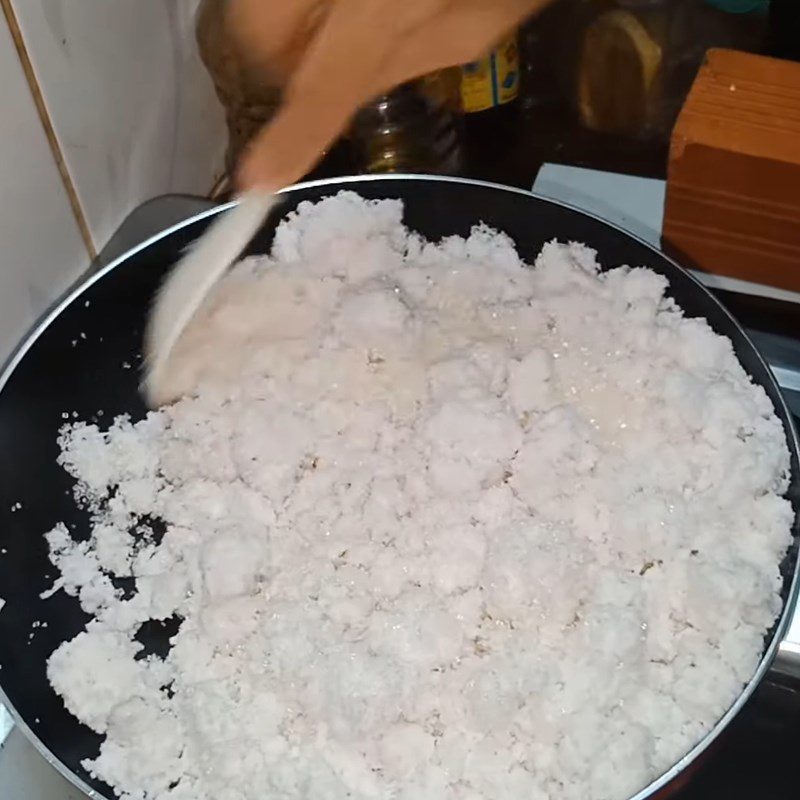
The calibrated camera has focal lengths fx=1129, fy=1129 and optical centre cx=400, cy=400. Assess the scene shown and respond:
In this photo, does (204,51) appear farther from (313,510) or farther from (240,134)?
(313,510)

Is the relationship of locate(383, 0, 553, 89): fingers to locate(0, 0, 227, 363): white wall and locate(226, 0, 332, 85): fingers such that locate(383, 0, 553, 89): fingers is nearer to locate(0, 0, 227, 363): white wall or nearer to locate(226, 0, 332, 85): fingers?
locate(226, 0, 332, 85): fingers

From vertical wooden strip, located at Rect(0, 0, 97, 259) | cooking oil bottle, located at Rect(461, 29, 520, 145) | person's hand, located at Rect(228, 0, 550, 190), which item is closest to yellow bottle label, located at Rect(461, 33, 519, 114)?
cooking oil bottle, located at Rect(461, 29, 520, 145)

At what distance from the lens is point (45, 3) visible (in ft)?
1.92

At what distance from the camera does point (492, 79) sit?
0.79 metres

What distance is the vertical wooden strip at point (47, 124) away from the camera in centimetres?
57

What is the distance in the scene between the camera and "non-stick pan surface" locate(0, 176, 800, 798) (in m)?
0.56

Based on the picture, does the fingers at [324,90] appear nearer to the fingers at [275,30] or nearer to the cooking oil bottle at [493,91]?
the fingers at [275,30]

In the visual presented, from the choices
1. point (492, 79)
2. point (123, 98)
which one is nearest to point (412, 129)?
point (492, 79)

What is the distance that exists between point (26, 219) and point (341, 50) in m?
0.20

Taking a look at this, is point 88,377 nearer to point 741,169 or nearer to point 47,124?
point 47,124

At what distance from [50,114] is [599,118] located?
40 centimetres

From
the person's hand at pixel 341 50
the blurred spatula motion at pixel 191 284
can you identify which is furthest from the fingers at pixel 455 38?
the blurred spatula motion at pixel 191 284

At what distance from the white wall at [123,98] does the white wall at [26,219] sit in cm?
1

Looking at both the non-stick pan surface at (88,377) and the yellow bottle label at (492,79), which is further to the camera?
the yellow bottle label at (492,79)
